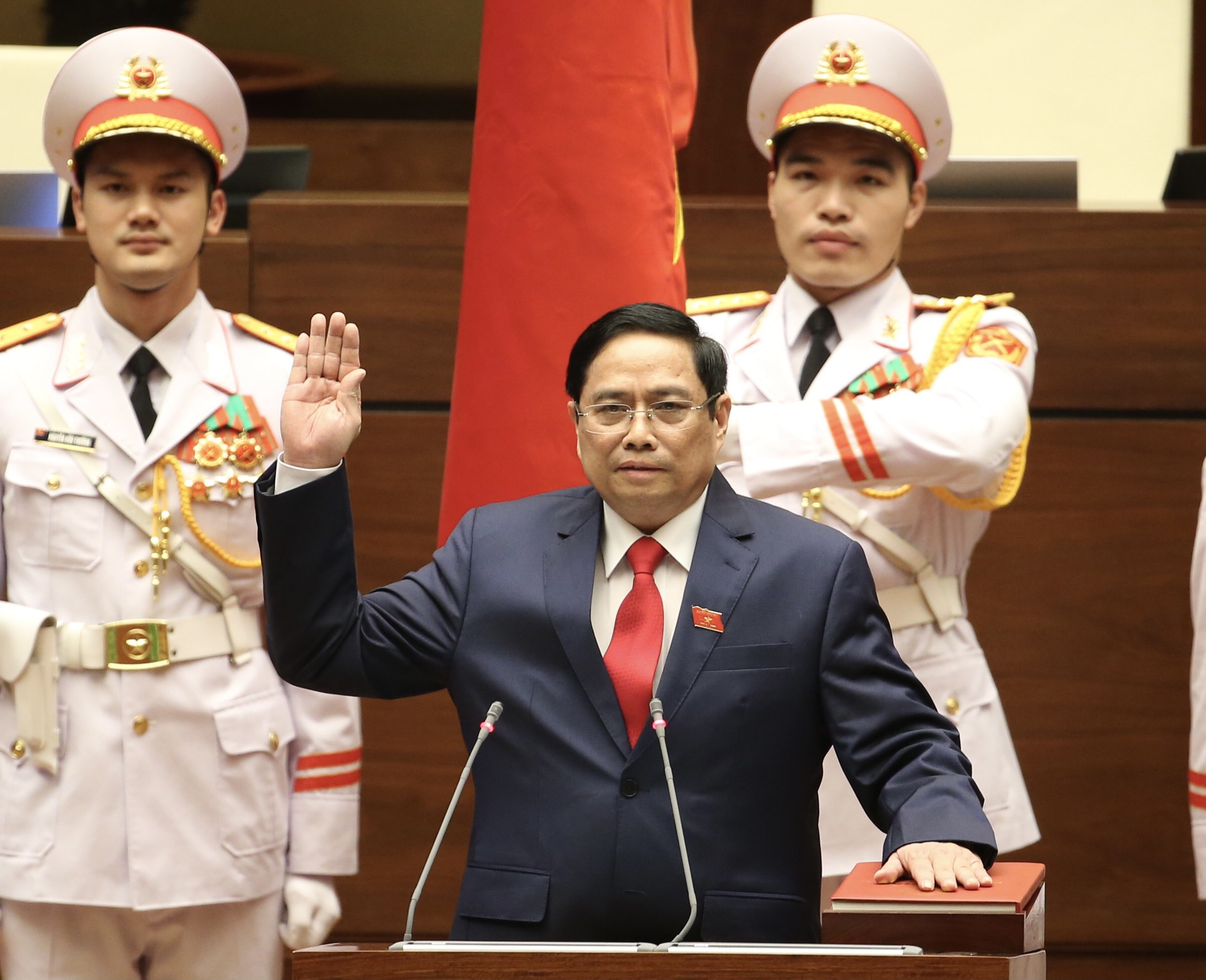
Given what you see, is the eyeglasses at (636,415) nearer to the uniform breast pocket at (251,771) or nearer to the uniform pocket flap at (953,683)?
the uniform pocket flap at (953,683)

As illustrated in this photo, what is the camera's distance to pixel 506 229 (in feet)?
8.68

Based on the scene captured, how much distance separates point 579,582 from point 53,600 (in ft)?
3.37

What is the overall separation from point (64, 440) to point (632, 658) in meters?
1.12

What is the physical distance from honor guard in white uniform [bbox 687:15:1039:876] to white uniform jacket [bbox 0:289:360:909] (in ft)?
2.41

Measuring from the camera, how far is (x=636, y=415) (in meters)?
2.04

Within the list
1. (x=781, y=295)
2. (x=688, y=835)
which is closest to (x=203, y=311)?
(x=781, y=295)

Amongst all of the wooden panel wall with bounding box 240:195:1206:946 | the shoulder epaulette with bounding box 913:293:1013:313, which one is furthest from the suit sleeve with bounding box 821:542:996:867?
the wooden panel wall with bounding box 240:195:1206:946

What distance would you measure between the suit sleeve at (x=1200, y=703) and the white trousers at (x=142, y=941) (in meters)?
1.34

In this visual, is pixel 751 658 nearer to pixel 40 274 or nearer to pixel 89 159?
pixel 89 159

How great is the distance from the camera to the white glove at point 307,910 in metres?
2.74

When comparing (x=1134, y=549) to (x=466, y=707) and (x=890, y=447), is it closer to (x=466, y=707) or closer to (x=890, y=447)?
(x=890, y=447)

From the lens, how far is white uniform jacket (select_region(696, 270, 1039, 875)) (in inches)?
101

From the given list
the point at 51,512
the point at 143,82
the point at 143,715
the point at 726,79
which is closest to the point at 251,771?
the point at 143,715

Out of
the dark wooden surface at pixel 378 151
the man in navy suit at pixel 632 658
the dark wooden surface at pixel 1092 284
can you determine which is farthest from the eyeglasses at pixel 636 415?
the dark wooden surface at pixel 378 151
